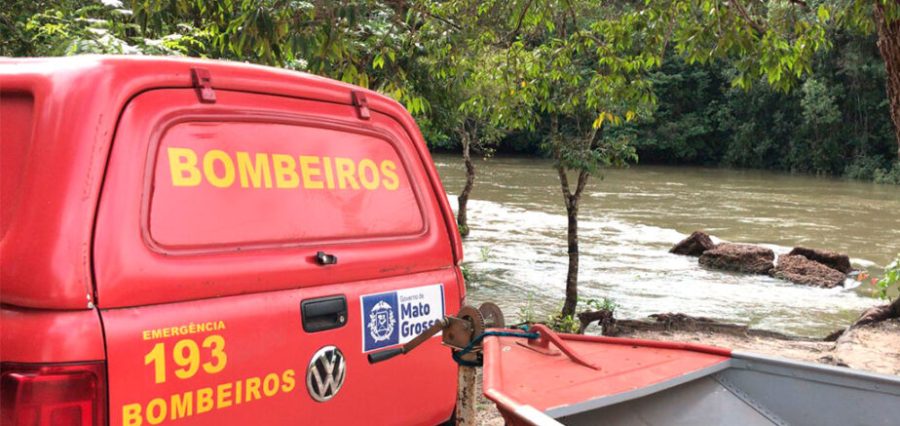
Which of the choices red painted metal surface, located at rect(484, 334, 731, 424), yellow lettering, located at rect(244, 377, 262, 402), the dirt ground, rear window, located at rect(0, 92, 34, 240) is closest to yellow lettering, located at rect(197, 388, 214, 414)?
yellow lettering, located at rect(244, 377, 262, 402)

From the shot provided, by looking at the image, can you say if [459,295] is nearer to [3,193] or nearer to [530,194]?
[3,193]

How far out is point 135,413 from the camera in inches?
78.9

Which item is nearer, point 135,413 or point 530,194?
point 135,413

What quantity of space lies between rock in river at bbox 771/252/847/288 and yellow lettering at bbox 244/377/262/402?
1535 centimetres

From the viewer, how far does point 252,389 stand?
225cm

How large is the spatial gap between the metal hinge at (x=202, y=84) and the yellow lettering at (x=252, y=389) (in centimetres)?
77

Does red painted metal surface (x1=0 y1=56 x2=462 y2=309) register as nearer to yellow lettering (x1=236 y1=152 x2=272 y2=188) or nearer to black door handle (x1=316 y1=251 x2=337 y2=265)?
yellow lettering (x1=236 y1=152 x2=272 y2=188)

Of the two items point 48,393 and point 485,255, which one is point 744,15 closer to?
point 48,393

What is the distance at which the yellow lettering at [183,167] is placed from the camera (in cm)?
222

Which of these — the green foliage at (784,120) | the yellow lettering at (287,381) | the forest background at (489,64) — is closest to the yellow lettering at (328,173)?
the yellow lettering at (287,381)

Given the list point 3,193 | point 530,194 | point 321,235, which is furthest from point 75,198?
point 530,194

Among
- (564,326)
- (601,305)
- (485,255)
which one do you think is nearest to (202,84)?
(564,326)

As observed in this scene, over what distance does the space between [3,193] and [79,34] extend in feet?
15.9

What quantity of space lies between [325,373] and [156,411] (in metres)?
0.53
